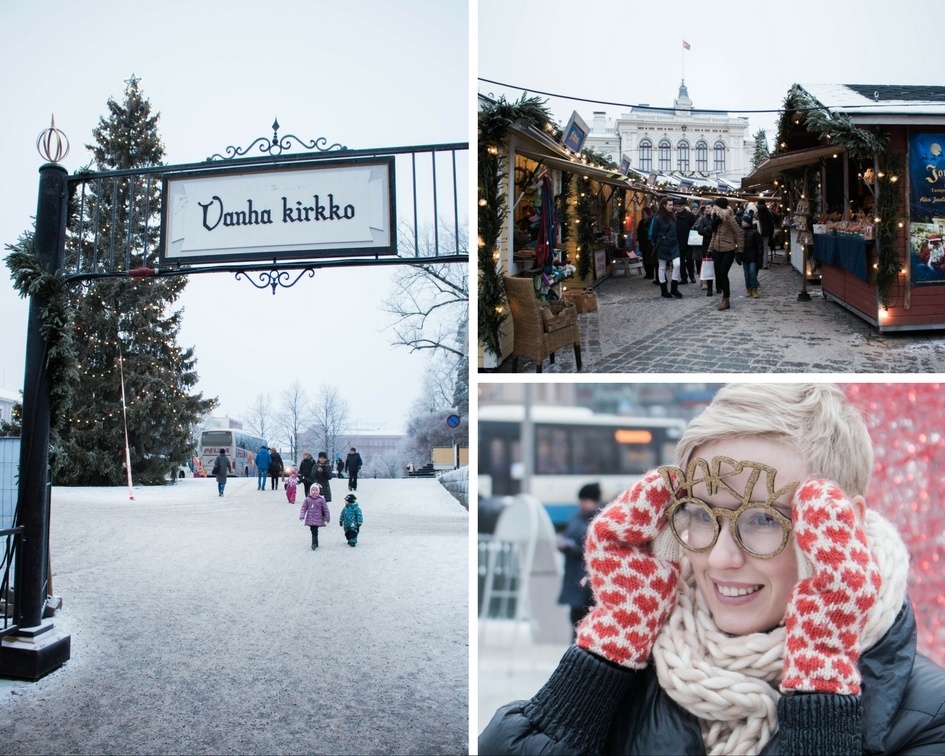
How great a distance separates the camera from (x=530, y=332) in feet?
12.7

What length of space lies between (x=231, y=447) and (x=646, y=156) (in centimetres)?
980

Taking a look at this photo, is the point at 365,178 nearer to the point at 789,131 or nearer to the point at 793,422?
the point at 793,422

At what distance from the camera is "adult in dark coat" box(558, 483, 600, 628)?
2.18 m

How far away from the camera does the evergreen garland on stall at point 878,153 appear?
4750mm

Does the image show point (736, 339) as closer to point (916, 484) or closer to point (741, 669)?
point (916, 484)


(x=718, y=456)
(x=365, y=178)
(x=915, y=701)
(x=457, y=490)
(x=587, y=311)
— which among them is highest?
(x=365, y=178)

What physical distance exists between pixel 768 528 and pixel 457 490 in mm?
8240

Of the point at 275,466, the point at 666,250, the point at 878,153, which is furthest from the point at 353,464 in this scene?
the point at 878,153

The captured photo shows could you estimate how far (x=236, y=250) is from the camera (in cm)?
336

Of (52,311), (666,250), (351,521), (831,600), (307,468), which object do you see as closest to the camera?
(831,600)

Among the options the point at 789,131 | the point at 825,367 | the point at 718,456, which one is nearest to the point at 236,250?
the point at 718,456

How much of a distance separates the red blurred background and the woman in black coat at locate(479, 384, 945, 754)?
45 cm

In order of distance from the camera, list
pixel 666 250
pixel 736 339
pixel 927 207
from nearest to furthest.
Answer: pixel 736 339 → pixel 927 207 → pixel 666 250

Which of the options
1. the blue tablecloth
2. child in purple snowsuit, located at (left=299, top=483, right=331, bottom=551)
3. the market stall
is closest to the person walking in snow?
child in purple snowsuit, located at (left=299, top=483, right=331, bottom=551)
